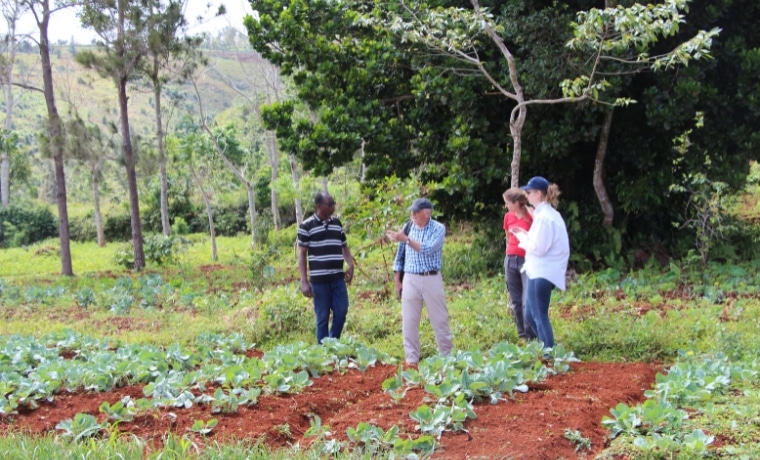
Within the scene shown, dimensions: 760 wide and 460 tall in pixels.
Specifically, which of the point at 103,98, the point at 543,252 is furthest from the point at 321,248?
the point at 103,98

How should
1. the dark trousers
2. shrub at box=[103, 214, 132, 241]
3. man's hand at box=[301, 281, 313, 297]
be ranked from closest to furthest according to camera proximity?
1. the dark trousers
2. man's hand at box=[301, 281, 313, 297]
3. shrub at box=[103, 214, 132, 241]

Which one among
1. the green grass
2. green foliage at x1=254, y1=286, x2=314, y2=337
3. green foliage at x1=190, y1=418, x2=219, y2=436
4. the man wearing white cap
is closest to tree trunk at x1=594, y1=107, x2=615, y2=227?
the green grass

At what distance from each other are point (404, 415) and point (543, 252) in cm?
228

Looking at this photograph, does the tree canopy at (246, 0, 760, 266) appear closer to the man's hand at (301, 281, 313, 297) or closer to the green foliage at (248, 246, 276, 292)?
the green foliage at (248, 246, 276, 292)

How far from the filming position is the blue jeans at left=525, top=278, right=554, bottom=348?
21.5 ft

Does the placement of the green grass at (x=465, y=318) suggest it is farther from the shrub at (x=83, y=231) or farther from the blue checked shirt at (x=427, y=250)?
the shrub at (x=83, y=231)

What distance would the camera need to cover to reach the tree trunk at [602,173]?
11.8 m

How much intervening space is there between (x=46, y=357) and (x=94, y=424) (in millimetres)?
2642

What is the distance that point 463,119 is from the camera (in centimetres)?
1215

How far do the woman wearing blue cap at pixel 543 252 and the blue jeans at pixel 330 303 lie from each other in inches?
82.6

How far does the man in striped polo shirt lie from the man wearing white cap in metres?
0.87

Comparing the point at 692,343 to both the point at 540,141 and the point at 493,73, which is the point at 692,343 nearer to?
the point at 540,141

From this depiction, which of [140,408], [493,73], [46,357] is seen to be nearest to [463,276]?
[493,73]

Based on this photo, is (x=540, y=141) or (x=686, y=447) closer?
(x=686, y=447)
